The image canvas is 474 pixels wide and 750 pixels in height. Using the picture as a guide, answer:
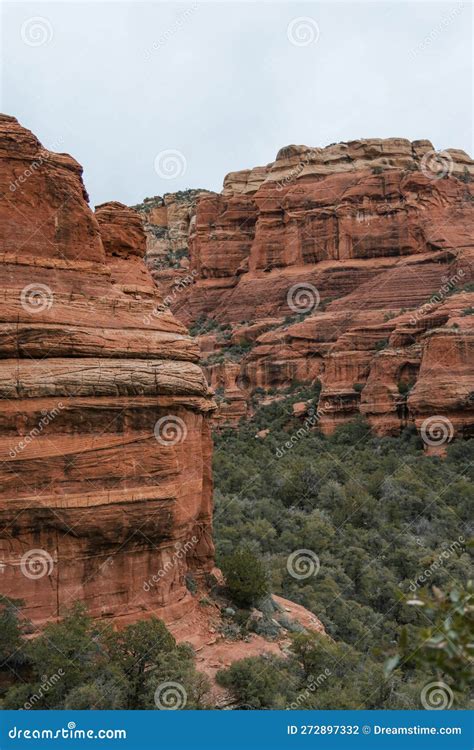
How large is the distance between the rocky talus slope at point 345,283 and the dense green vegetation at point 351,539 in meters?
4.02

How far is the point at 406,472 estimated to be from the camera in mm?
30812

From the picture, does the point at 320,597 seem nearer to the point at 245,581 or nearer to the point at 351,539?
the point at 245,581

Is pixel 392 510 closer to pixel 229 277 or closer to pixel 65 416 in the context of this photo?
pixel 65 416

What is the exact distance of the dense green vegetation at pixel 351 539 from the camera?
37.3 feet

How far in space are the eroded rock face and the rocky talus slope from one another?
27.1 meters

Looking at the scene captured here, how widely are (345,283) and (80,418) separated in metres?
53.5

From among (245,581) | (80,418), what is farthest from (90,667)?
(245,581)

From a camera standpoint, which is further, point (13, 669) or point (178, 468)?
point (178, 468)

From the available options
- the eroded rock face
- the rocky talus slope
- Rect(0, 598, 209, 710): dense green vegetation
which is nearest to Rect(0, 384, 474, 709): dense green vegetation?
Rect(0, 598, 209, 710): dense green vegetation

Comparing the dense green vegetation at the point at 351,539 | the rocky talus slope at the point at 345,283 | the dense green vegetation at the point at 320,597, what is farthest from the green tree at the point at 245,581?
the rocky talus slope at the point at 345,283

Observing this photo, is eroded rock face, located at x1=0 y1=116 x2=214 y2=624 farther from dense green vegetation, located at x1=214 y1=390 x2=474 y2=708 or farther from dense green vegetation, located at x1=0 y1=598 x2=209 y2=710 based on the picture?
dense green vegetation, located at x1=214 y1=390 x2=474 y2=708

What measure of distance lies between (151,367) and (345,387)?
34451mm

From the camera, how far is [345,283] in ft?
203

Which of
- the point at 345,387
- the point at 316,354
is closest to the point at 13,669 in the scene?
the point at 345,387
